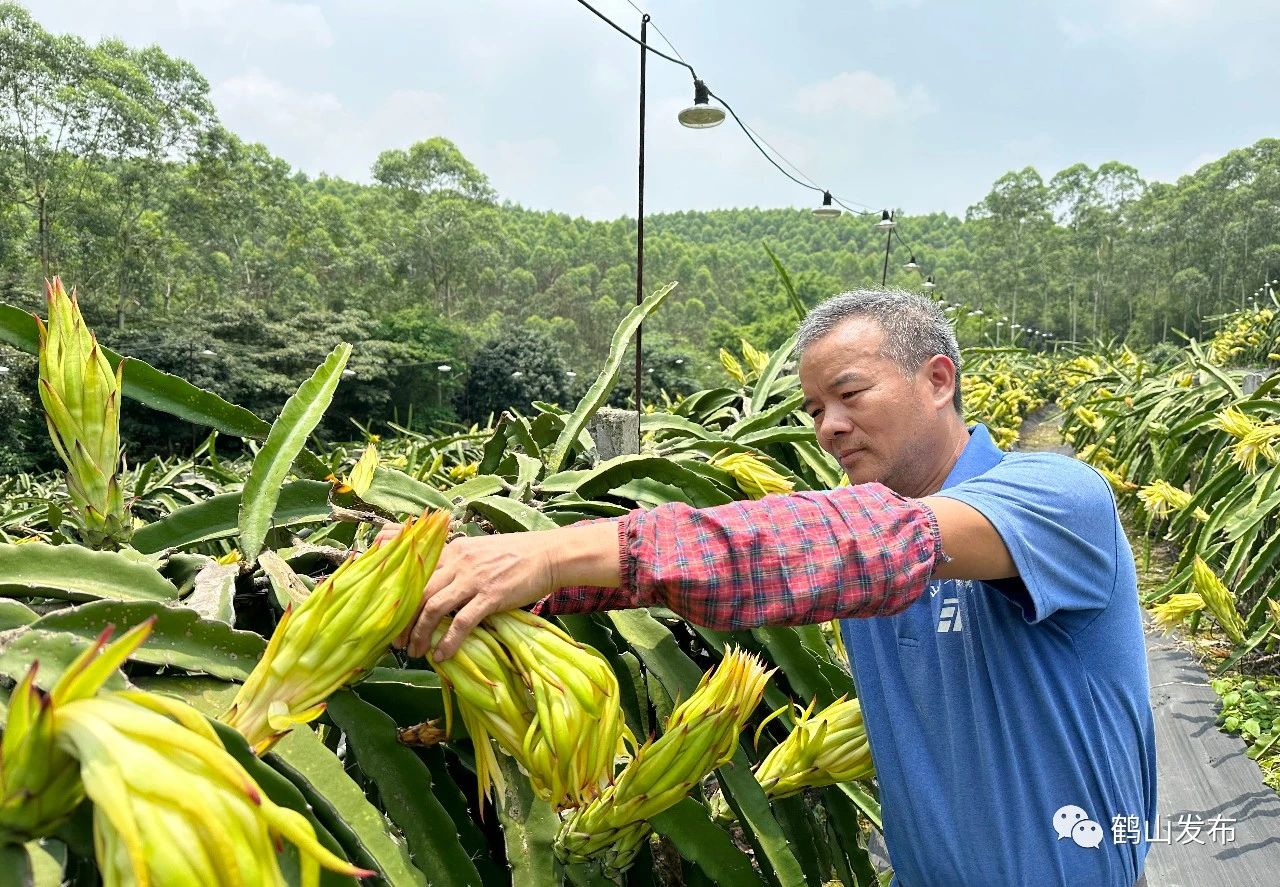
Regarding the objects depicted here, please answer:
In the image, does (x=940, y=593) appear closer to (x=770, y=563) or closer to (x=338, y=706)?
(x=770, y=563)

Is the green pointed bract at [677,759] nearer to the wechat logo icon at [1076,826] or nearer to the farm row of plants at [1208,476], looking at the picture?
the wechat logo icon at [1076,826]

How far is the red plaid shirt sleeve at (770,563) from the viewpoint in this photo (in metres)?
0.54

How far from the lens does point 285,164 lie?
78.2 ft

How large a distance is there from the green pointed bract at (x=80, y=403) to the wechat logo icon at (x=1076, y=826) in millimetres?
855

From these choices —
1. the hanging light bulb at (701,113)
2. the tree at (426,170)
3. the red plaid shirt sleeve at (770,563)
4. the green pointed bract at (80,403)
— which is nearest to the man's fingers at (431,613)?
the red plaid shirt sleeve at (770,563)

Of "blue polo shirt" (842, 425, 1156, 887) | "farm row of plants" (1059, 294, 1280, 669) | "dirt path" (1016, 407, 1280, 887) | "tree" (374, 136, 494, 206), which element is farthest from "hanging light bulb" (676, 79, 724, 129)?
"tree" (374, 136, 494, 206)

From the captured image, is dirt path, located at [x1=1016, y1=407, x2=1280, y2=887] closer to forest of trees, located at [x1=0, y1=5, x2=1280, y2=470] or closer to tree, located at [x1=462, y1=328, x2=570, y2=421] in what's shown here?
forest of trees, located at [x1=0, y1=5, x2=1280, y2=470]

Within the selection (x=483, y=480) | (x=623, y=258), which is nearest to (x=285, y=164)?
(x=623, y=258)

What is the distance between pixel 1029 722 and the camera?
80 centimetres

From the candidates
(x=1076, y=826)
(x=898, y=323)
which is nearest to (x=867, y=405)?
(x=898, y=323)

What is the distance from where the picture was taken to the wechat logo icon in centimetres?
79

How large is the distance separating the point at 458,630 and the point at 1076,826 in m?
0.66

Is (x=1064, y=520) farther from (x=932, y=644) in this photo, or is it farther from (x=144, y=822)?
(x=144, y=822)

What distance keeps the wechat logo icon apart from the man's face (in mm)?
346
